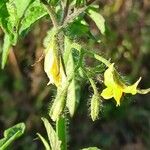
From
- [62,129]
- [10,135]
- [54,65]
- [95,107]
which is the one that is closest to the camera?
[54,65]

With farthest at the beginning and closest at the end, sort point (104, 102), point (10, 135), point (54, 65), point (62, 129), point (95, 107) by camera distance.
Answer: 1. point (104, 102)
2. point (10, 135)
3. point (62, 129)
4. point (95, 107)
5. point (54, 65)

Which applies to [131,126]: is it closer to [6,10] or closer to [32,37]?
[32,37]

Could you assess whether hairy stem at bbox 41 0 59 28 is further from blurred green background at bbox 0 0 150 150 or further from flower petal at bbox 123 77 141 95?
blurred green background at bbox 0 0 150 150

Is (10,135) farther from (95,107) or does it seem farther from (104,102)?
(104,102)

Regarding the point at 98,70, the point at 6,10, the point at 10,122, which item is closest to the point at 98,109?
the point at 98,70

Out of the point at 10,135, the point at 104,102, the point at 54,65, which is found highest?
the point at 54,65

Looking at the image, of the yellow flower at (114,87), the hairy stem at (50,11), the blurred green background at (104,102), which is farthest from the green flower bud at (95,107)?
the blurred green background at (104,102)

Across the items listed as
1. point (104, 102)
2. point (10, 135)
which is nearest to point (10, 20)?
point (10, 135)
